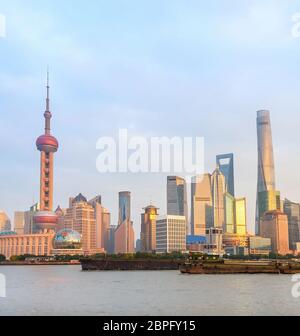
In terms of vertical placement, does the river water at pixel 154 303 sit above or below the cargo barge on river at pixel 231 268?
below

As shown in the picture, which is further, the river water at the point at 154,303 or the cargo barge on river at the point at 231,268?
the cargo barge on river at the point at 231,268

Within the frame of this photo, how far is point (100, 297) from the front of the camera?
3110 inches

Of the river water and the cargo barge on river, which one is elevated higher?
the cargo barge on river

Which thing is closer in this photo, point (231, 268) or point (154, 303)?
point (154, 303)

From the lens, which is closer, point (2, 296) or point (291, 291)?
point (2, 296)

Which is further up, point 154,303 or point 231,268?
point 231,268

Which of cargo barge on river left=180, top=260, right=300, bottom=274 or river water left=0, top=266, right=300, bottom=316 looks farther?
cargo barge on river left=180, top=260, right=300, bottom=274
